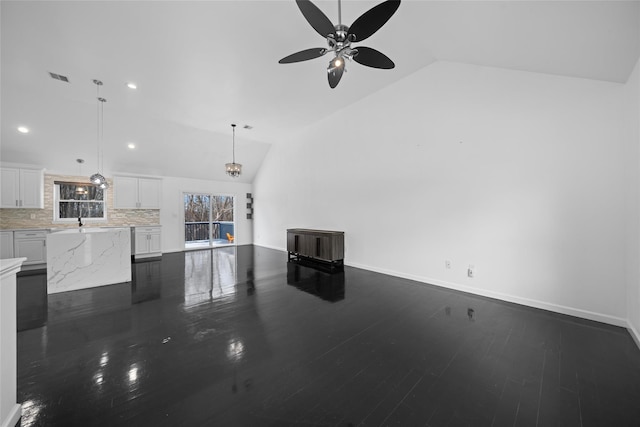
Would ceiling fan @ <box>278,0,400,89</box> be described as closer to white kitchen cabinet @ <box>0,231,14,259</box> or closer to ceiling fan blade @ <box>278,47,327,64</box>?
ceiling fan blade @ <box>278,47,327,64</box>

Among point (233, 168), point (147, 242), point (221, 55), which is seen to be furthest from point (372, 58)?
point (147, 242)

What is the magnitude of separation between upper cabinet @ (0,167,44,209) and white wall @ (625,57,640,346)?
1041 cm

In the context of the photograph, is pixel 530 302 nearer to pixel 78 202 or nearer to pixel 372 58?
pixel 372 58

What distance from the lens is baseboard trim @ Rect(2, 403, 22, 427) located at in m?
1.35

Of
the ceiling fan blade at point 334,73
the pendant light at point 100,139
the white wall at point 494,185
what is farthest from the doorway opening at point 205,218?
the ceiling fan blade at point 334,73

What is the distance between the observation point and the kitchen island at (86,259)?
12.7 feet

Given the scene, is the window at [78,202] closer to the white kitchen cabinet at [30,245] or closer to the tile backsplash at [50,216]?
the tile backsplash at [50,216]

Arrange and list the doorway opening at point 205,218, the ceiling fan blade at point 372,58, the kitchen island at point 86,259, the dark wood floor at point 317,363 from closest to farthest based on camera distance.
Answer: the dark wood floor at point 317,363 < the ceiling fan blade at point 372,58 < the kitchen island at point 86,259 < the doorway opening at point 205,218

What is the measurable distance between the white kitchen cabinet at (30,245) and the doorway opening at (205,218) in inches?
129

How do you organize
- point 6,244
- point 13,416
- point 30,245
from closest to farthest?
point 13,416 → point 6,244 → point 30,245


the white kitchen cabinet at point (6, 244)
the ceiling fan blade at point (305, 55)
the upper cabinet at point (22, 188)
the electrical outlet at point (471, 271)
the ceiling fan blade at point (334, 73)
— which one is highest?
the ceiling fan blade at point (305, 55)

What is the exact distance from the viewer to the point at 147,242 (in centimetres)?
689

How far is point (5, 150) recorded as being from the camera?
5.58 meters

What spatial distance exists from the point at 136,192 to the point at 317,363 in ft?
25.2
